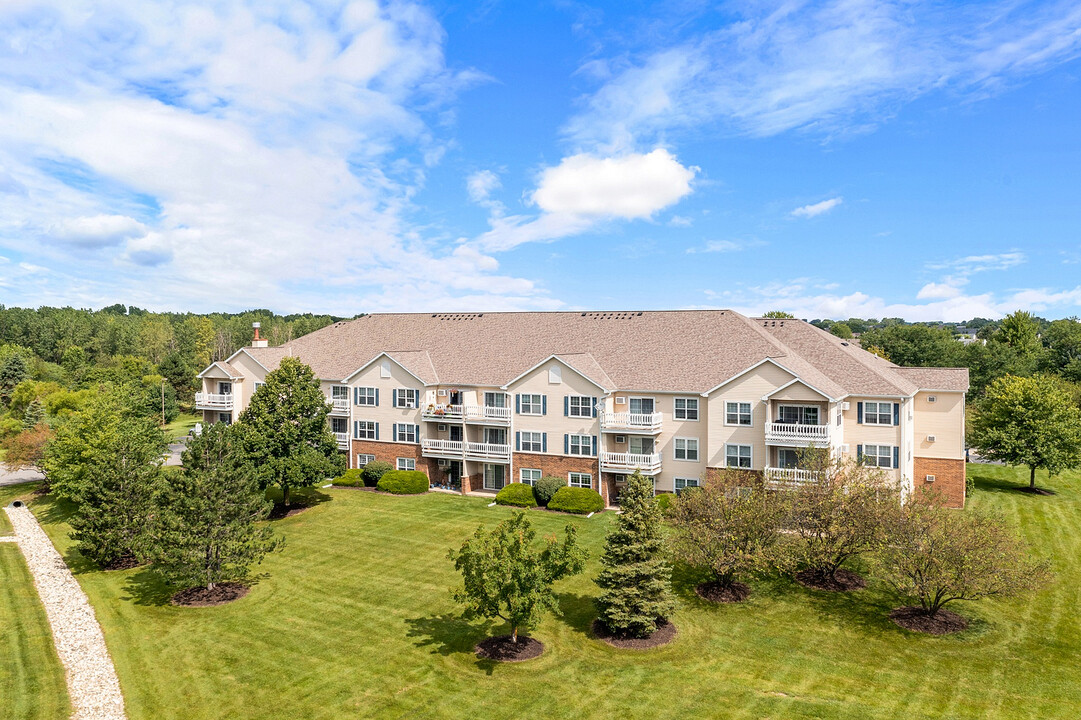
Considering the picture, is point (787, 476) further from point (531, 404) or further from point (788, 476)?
point (531, 404)

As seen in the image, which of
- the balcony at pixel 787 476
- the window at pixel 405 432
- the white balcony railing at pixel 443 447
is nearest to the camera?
the balcony at pixel 787 476

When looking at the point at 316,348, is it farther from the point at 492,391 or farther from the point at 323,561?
the point at 323,561

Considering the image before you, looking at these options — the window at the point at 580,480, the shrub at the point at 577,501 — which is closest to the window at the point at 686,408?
the window at the point at 580,480

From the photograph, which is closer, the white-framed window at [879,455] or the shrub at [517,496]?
the white-framed window at [879,455]

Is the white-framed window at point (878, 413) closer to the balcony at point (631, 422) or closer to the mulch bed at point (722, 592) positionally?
the balcony at point (631, 422)

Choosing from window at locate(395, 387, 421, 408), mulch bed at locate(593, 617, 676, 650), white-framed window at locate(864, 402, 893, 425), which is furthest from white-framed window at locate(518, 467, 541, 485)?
white-framed window at locate(864, 402, 893, 425)

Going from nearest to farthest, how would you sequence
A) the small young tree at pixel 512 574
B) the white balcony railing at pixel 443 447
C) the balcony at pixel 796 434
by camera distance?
the small young tree at pixel 512 574
the balcony at pixel 796 434
the white balcony railing at pixel 443 447

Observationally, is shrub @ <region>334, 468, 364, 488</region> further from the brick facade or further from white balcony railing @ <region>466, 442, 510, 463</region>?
the brick facade

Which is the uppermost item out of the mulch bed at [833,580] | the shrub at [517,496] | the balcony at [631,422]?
the balcony at [631,422]
